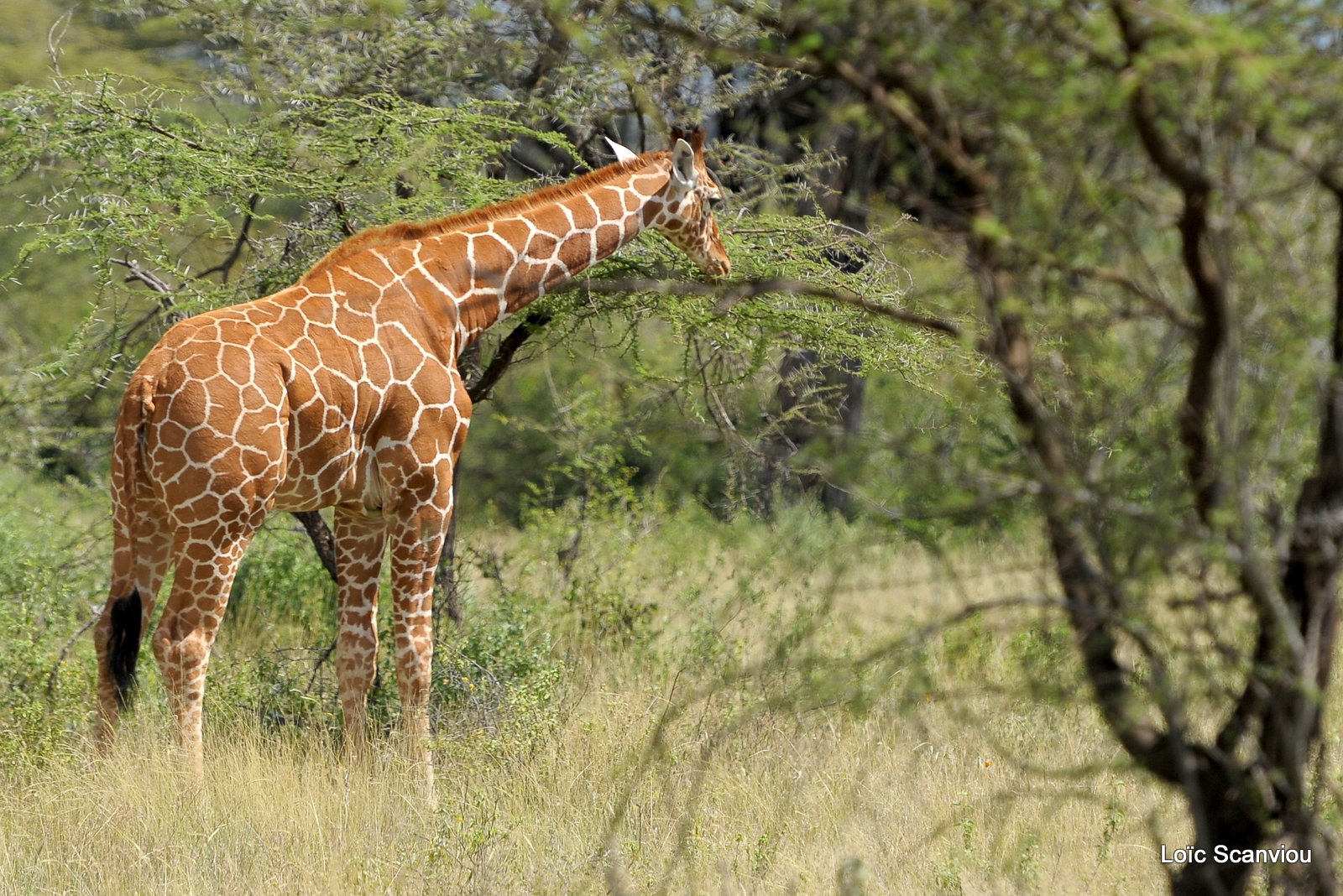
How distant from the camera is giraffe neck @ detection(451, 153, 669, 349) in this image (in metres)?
6.08

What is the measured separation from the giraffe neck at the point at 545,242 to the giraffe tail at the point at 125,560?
1.46 metres

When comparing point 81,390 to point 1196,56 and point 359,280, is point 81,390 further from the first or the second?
point 1196,56

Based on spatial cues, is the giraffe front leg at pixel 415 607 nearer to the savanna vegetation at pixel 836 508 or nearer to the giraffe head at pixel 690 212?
the savanna vegetation at pixel 836 508

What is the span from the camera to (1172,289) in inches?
129

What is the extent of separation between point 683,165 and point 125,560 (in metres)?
3.03

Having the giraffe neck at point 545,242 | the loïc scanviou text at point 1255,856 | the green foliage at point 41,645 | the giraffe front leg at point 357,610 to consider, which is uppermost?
the loïc scanviou text at point 1255,856

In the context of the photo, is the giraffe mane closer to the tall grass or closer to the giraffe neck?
the giraffe neck

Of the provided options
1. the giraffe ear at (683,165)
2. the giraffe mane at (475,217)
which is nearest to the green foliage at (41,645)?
the giraffe mane at (475,217)

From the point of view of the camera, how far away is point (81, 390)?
730 cm

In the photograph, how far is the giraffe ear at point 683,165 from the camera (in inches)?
252

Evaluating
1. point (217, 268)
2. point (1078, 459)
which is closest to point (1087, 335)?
point (1078, 459)

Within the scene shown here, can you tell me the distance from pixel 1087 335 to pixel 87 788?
407 centimetres

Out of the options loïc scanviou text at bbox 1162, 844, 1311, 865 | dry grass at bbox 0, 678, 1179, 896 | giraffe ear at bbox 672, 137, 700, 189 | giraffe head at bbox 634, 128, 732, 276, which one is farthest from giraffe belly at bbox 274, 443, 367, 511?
loïc scanviou text at bbox 1162, 844, 1311, 865

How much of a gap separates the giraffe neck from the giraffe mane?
0.8 inches
